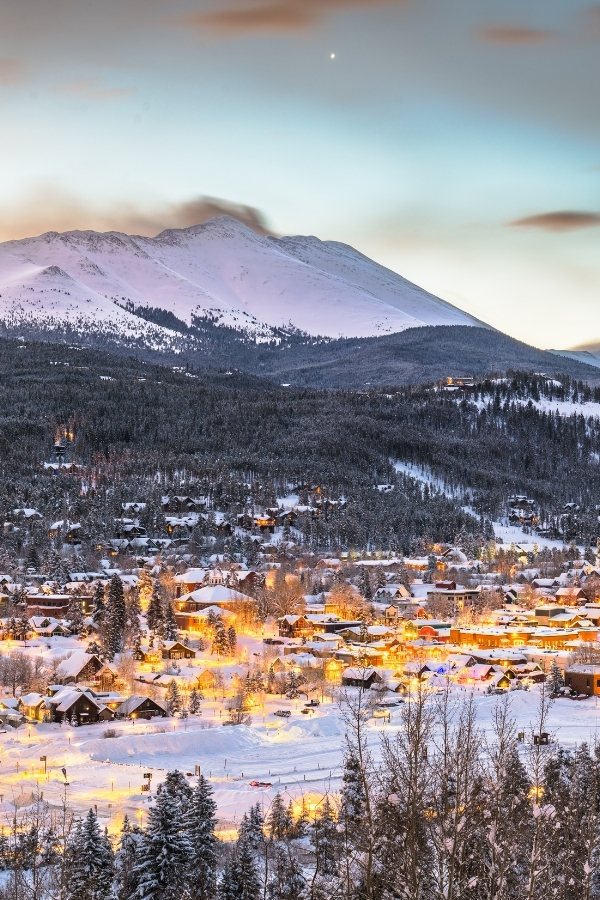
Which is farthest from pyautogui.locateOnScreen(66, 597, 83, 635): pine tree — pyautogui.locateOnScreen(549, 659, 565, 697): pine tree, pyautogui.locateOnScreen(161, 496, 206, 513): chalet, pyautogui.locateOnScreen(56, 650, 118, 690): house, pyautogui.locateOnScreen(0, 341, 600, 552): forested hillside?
pyautogui.locateOnScreen(161, 496, 206, 513): chalet

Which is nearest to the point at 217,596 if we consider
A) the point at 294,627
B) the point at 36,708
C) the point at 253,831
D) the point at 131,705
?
the point at 294,627

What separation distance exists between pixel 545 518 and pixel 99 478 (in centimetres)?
5543

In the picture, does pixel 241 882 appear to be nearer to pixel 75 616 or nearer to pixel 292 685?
pixel 292 685

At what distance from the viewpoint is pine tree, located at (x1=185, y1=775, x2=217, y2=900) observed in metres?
27.9

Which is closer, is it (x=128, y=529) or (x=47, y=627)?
(x=47, y=627)

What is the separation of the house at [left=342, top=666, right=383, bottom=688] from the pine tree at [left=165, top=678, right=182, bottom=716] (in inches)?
400

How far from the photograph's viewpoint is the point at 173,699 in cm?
5512

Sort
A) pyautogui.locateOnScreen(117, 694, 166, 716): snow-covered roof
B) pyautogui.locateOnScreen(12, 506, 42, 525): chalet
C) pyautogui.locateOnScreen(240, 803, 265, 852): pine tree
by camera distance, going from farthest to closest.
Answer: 1. pyautogui.locateOnScreen(12, 506, 42, 525): chalet
2. pyautogui.locateOnScreen(117, 694, 166, 716): snow-covered roof
3. pyautogui.locateOnScreen(240, 803, 265, 852): pine tree

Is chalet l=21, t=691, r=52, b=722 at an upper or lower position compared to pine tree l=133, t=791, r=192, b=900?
lower

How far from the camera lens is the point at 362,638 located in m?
78.4

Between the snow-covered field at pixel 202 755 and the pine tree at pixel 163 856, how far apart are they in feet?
27.5

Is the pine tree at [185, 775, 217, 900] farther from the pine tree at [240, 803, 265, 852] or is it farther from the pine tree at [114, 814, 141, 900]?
the pine tree at [114, 814, 141, 900]

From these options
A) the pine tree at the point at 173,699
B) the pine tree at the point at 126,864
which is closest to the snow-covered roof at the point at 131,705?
the pine tree at the point at 173,699

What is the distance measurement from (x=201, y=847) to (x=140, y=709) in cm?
2508
